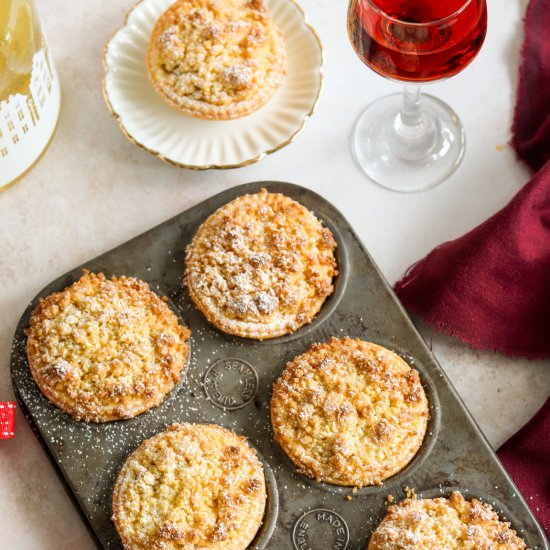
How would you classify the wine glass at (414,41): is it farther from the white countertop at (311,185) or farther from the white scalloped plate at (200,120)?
the white scalloped plate at (200,120)

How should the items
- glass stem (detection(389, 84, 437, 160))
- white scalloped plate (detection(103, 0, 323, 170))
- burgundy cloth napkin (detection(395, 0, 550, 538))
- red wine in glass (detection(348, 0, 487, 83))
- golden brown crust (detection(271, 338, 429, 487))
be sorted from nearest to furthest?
1. red wine in glass (detection(348, 0, 487, 83))
2. golden brown crust (detection(271, 338, 429, 487))
3. burgundy cloth napkin (detection(395, 0, 550, 538))
4. white scalloped plate (detection(103, 0, 323, 170))
5. glass stem (detection(389, 84, 437, 160))

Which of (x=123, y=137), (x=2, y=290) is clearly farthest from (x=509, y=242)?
(x=2, y=290)

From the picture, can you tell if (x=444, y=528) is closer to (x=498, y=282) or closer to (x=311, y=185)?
(x=498, y=282)

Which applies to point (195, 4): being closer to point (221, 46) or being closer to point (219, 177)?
point (221, 46)

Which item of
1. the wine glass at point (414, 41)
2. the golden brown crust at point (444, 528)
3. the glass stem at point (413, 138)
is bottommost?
the golden brown crust at point (444, 528)

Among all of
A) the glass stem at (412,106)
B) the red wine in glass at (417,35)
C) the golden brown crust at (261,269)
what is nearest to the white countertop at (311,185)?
the glass stem at (412,106)

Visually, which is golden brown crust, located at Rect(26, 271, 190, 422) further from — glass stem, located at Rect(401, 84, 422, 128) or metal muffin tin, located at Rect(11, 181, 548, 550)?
glass stem, located at Rect(401, 84, 422, 128)

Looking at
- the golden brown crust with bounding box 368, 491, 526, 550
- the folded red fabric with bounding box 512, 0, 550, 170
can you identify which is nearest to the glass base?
the folded red fabric with bounding box 512, 0, 550, 170
